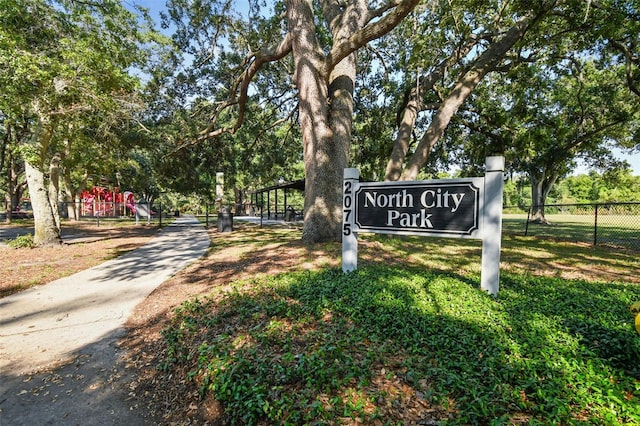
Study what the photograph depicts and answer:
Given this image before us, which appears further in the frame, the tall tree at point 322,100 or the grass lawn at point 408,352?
the tall tree at point 322,100

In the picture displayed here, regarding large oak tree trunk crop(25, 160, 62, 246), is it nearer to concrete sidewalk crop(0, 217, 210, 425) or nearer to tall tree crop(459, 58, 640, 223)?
concrete sidewalk crop(0, 217, 210, 425)

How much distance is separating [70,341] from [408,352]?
3264 millimetres

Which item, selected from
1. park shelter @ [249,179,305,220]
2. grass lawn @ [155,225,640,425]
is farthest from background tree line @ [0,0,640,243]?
grass lawn @ [155,225,640,425]

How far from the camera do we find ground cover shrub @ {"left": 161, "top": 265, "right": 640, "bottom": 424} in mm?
1836

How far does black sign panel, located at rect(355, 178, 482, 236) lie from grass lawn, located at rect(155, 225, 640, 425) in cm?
74

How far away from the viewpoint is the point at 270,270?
17.8 feet

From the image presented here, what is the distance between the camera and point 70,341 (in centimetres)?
310

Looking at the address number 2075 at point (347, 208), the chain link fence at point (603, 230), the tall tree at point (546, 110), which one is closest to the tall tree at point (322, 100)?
the address number 2075 at point (347, 208)

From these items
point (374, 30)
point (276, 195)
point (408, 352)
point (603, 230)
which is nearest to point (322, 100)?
point (374, 30)

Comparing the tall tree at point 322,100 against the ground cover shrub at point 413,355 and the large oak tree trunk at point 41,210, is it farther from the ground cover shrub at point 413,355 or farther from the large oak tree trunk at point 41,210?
the large oak tree trunk at point 41,210

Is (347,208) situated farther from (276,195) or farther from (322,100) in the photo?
(276,195)

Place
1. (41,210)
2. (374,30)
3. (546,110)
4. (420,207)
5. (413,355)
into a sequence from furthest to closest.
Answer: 1. (546,110)
2. (41,210)
3. (374,30)
4. (420,207)
5. (413,355)

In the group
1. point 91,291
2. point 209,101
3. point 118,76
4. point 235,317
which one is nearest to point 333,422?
point 235,317

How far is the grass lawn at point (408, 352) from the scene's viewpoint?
72.5 inches
